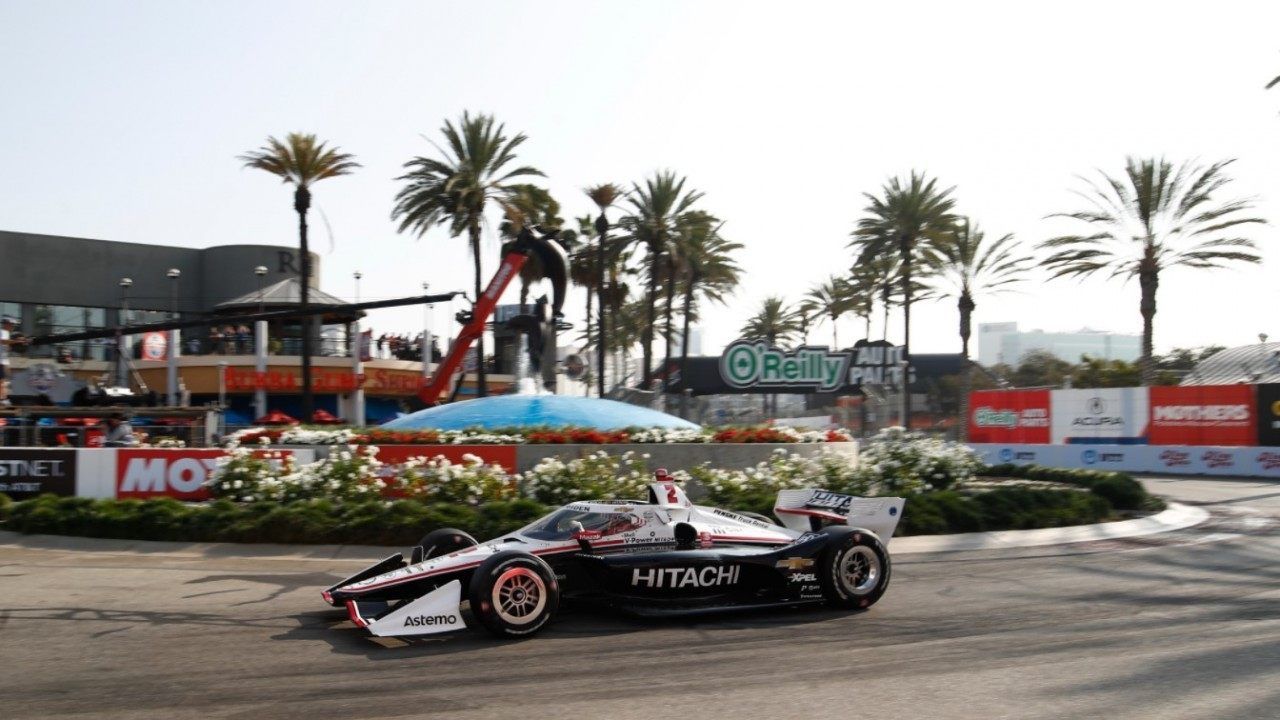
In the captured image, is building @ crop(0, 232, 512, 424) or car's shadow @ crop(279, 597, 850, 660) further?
building @ crop(0, 232, 512, 424)

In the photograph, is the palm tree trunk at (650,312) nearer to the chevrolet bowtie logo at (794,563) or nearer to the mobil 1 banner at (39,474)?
the mobil 1 banner at (39,474)

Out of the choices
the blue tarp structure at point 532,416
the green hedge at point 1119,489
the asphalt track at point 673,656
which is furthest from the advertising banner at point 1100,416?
the asphalt track at point 673,656

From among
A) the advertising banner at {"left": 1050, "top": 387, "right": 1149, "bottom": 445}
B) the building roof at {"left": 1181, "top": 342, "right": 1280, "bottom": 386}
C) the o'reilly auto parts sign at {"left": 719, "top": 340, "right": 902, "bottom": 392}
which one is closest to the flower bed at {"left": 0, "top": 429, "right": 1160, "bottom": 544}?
the advertising banner at {"left": 1050, "top": 387, "right": 1149, "bottom": 445}

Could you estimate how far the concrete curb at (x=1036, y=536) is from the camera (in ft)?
51.3

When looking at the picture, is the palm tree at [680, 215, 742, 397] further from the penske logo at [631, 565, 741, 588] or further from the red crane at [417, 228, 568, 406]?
the penske logo at [631, 565, 741, 588]

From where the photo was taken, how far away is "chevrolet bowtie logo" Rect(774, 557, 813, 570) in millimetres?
10328

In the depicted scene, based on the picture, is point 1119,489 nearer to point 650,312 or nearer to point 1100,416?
point 1100,416

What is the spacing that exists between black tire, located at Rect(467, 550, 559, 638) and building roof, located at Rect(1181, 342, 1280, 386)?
52199 mm

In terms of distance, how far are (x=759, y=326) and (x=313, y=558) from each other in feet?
233

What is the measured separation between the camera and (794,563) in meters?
10.4

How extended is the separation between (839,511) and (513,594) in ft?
13.5

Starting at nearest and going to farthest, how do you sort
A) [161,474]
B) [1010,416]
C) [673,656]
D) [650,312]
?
[673,656], [161,474], [1010,416], [650,312]

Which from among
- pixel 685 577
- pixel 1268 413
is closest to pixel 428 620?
pixel 685 577

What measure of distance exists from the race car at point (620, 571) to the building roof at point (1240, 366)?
49.6 metres
